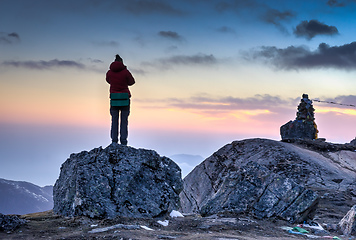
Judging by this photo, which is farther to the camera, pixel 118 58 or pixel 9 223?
pixel 118 58

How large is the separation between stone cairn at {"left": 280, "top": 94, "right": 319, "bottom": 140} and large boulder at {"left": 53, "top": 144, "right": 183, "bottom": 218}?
19.8 m

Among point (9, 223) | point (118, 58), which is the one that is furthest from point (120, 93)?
point (9, 223)

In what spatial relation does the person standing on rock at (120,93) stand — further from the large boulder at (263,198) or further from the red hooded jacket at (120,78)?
the large boulder at (263,198)

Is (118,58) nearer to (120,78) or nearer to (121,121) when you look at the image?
(120,78)

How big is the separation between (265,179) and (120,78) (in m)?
4.81

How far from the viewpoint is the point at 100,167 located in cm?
894

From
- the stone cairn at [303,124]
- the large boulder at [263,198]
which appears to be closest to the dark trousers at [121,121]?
the large boulder at [263,198]

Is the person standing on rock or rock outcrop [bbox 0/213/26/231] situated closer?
rock outcrop [bbox 0/213/26/231]

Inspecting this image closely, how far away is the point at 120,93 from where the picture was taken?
1078 cm

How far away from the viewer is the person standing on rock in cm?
1083

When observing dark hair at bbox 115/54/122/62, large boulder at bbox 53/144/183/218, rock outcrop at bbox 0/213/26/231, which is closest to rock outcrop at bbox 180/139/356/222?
large boulder at bbox 53/144/183/218

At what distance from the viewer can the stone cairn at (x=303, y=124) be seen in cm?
2747

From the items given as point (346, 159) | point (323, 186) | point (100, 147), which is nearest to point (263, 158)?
point (323, 186)

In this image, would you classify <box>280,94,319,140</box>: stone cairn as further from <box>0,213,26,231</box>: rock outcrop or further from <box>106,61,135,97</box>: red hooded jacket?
<box>0,213,26,231</box>: rock outcrop
